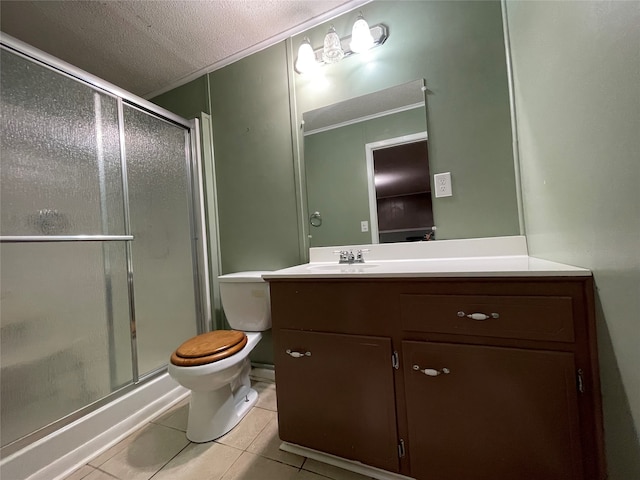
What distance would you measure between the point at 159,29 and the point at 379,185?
1.60 metres

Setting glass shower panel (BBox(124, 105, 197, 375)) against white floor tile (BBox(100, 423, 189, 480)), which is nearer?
white floor tile (BBox(100, 423, 189, 480))

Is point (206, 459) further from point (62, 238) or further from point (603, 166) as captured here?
point (603, 166)

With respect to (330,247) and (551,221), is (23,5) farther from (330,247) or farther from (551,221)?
(551,221)

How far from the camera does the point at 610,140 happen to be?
0.49m

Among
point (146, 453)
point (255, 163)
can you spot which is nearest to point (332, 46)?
point (255, 163)

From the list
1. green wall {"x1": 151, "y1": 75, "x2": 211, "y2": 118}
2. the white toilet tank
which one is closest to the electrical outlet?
the white toilet tank

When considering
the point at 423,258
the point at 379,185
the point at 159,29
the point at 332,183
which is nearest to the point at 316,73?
the point at 332,183

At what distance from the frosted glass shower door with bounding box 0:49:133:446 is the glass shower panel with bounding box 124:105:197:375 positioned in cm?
9

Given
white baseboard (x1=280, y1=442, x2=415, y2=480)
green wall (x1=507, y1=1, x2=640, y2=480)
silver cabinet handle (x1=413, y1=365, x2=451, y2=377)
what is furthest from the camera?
white baseboard (x1=280, y1=442, x2=415, y2=480)

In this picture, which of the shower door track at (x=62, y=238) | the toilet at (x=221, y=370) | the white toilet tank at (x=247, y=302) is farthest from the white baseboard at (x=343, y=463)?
the shower door track at (x=62, y=238)

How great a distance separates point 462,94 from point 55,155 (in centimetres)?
200

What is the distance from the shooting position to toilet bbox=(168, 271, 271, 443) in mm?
1062

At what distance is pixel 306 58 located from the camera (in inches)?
55.9

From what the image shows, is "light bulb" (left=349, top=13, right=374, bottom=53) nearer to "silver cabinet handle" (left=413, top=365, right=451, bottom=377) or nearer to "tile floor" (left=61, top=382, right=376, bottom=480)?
"silver cabinet handle" (left=413, top=365, right=451, bottom=377)
